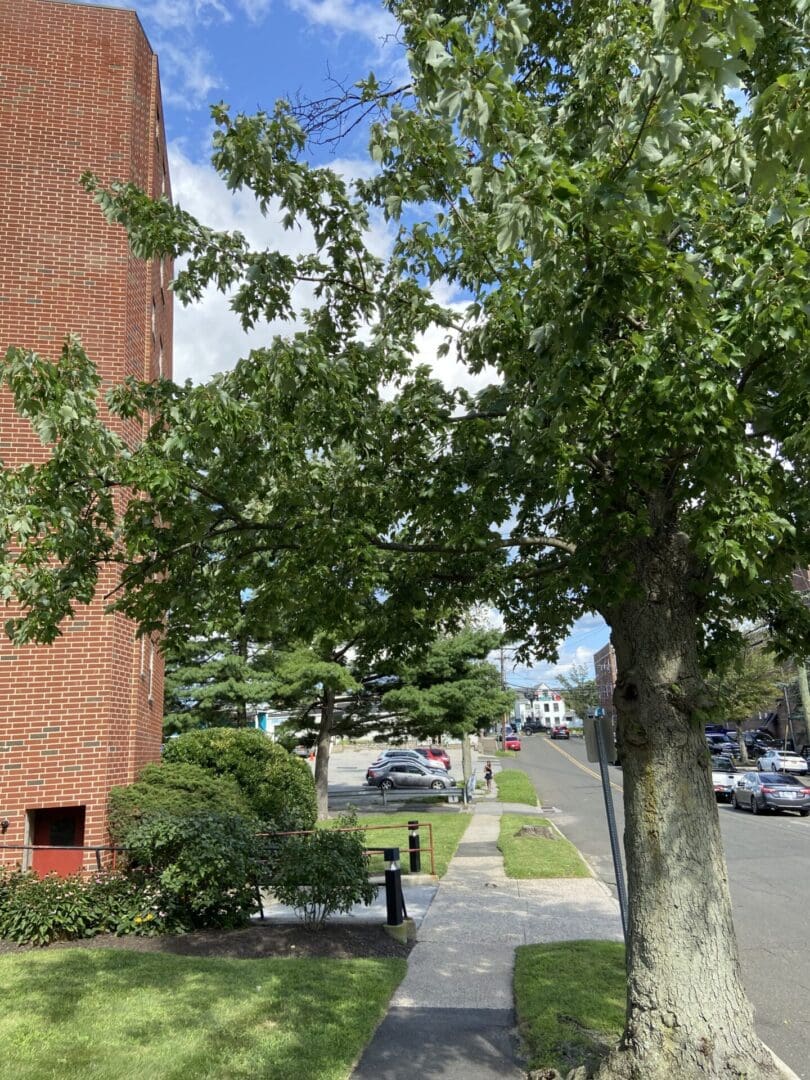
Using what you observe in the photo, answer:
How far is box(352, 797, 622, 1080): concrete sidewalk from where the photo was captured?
18.4 ft

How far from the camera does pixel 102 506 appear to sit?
17.2 ft

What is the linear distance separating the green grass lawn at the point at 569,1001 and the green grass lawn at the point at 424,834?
4.30 m

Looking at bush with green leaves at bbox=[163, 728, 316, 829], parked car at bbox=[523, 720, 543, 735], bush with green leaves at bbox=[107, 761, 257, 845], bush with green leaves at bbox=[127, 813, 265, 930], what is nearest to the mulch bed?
bush with green leaves at bbox=[127, 813, 265, 930]

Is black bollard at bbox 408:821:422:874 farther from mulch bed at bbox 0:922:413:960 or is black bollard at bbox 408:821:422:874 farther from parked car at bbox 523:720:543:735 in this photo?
parked car at bbox 523:720:543:735

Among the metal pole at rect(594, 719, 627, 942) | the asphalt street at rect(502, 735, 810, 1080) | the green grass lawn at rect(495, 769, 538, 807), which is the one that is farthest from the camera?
the green grass lawn at rect(495, 769, 538, 807)

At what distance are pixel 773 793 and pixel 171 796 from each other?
65.7 feet

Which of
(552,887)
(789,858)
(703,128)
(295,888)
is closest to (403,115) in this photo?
(703,128)

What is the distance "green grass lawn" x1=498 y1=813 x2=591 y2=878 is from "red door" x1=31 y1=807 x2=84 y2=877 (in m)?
6.90

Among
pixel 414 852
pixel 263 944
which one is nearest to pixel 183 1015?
pixel 263 944

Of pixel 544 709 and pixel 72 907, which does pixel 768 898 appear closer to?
pixel 72 907

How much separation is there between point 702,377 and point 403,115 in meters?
2.06

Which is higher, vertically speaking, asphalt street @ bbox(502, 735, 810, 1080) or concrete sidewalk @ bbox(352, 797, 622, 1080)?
concrete sidewalk @ bbox(352, 797, 622, 1080)

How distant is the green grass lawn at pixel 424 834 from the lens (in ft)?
49.2

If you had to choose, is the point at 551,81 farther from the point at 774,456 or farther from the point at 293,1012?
the point at 293,1012
